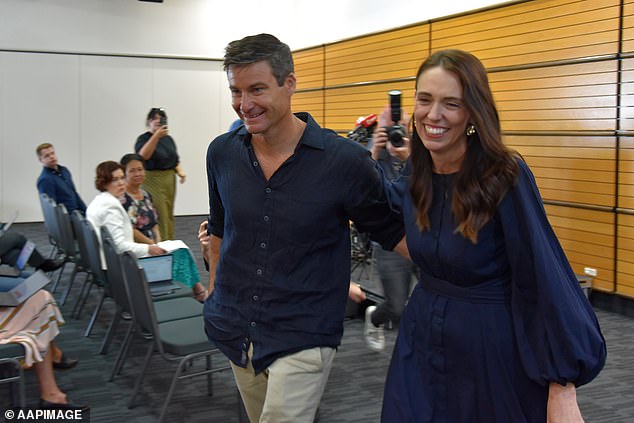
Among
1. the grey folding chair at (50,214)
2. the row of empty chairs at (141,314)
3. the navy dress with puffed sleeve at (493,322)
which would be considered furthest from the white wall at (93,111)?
the navy dress with puffed sleeve at (493,322)

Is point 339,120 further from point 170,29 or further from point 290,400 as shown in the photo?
point 290,400

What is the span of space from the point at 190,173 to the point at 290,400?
1065 cm

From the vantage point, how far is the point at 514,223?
4.63ft

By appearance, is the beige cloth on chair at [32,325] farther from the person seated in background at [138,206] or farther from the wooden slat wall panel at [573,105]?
the wooden slat wall panel at [573,105]

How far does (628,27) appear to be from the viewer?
215 inches

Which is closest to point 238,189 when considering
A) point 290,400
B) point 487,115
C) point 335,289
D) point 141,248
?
point 335,289

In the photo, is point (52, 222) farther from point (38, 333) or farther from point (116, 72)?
point (116, 72)

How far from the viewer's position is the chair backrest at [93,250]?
4535 millimetres

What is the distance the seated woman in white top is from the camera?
4559mm

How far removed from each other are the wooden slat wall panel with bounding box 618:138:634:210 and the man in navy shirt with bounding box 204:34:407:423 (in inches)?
175

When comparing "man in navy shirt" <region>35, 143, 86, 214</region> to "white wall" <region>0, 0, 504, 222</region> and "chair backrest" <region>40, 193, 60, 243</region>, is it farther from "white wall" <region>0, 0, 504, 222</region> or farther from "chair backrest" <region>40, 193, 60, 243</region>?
"white wall" <region>0, 0, 504, 222</region>

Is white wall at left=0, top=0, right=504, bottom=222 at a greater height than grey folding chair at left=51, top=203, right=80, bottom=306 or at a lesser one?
greater

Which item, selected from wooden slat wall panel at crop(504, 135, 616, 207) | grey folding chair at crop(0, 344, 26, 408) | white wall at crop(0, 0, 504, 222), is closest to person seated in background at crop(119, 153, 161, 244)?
grey folding chair at crop(0, 344, 26, 408)

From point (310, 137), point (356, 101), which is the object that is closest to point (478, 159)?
point (310, 137)
